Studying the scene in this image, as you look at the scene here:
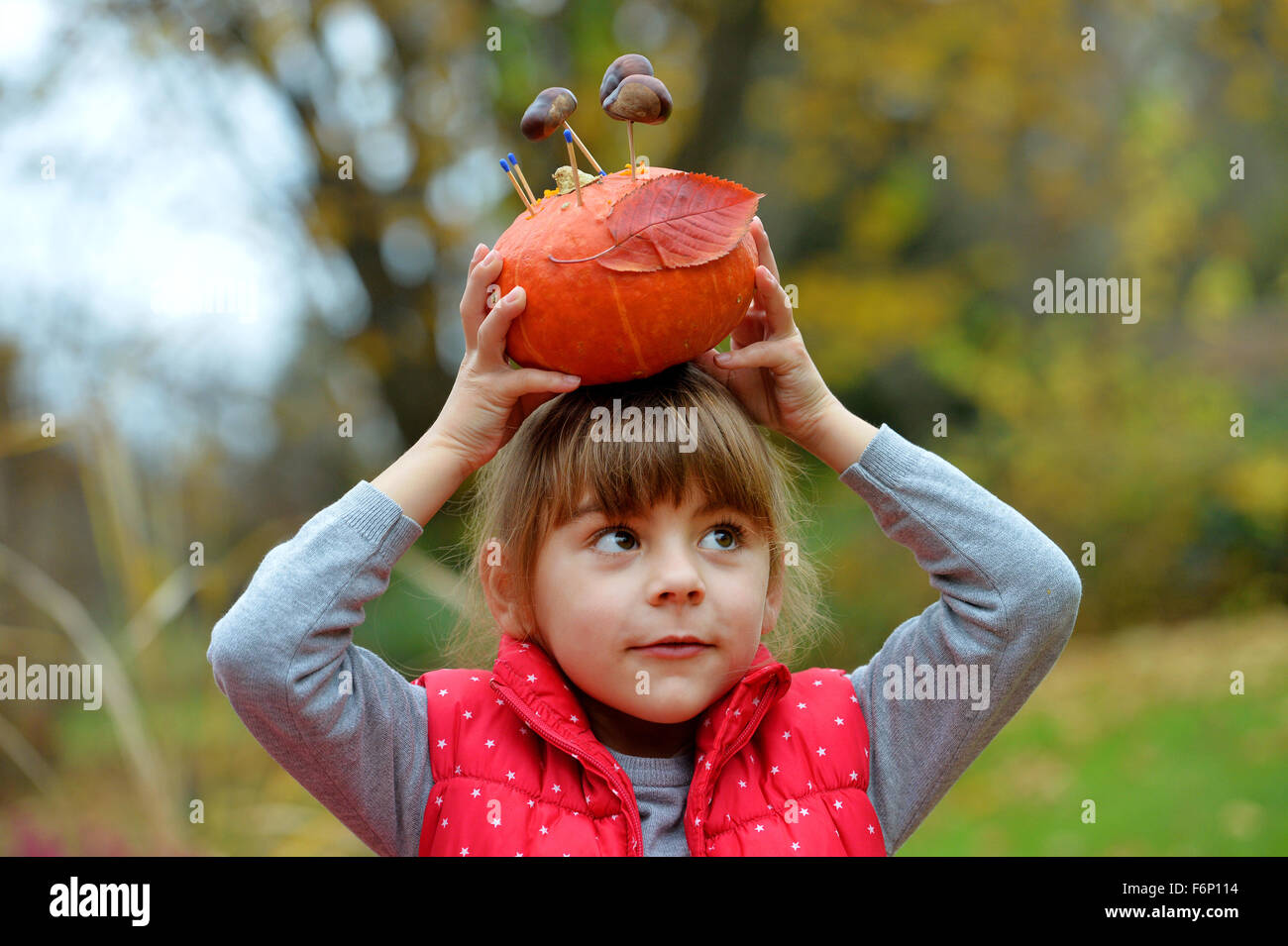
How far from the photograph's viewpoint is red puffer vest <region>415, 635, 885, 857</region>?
187 centimetres

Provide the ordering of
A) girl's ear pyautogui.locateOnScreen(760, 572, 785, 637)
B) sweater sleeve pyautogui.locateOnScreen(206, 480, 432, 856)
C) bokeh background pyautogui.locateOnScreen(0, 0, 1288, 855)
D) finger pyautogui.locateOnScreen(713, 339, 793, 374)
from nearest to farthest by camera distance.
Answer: sweater sleeve pyautogui.locateOnScreen(206, 480, 432, 856), finger pyautogui.locateOnScreen(713, 339, 793, 374), girl's ear pyautogui.locateOnScreen(760, 572, 785, 637), bokeh background pyautogui.locateOnScreen(0, 0, 1288, 855)

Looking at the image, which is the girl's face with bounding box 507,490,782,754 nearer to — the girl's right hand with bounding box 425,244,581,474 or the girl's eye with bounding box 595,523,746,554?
the girl's eye with bounding box 595,523,746,554

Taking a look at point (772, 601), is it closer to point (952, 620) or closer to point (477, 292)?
point (952, 620)

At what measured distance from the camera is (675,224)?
5.93ft

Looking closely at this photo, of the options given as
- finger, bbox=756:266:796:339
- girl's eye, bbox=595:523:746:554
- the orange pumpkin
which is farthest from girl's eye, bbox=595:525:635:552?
finger, bbox=756:266:796:339

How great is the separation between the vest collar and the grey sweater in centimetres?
11

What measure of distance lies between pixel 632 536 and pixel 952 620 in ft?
1.99

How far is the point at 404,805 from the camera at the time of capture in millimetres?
1928

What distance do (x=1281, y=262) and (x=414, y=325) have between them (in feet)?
28.7

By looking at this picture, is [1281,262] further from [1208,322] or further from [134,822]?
[134,822]

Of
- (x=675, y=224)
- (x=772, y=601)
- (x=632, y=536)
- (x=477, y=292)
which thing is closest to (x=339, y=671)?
(x=632, y=536)

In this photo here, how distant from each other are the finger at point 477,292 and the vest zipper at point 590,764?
0.64 m

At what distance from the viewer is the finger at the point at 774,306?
76.3 inches

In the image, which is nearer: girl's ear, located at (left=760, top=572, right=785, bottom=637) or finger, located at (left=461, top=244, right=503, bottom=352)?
finger, located at (left=461, top=244, right=503, bottom=352)
